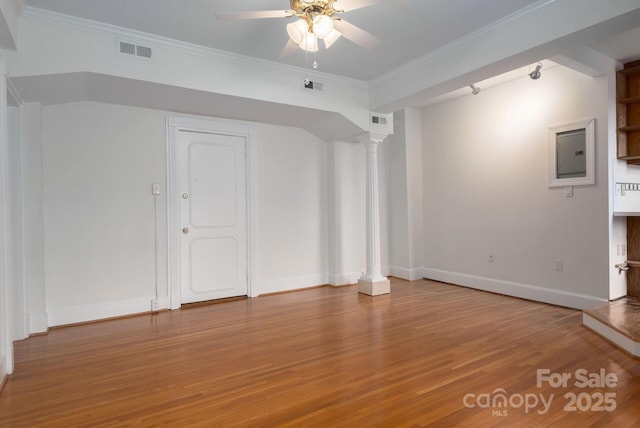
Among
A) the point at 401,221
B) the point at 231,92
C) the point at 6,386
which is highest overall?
the point at 231,92

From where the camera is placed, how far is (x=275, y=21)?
10.6 ft

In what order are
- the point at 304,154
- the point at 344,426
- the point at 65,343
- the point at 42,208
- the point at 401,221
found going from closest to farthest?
the point at 344,426 < the point at 65,343 < the point at 42,208 < the point at 304,154 < the point at 401,221

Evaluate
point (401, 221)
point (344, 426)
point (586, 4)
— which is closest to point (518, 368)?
point (344, 426)

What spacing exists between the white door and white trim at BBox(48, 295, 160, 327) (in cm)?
49

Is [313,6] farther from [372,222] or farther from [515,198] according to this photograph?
[515,198]

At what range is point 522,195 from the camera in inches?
187

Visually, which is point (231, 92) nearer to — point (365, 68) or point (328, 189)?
point (365, 68)

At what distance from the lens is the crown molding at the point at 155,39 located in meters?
3.02

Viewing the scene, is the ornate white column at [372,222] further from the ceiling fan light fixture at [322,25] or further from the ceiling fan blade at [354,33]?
the ceiling fan light fixture at [322,25]

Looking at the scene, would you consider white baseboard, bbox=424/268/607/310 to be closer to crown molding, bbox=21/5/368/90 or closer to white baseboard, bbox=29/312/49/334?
crown molding, bbox=21/5/368/90

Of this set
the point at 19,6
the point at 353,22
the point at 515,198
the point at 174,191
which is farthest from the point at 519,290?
the point at 19,6

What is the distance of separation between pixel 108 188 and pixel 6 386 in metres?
2.14

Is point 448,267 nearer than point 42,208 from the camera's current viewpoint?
No

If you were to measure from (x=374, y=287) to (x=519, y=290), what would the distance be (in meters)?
1.83
